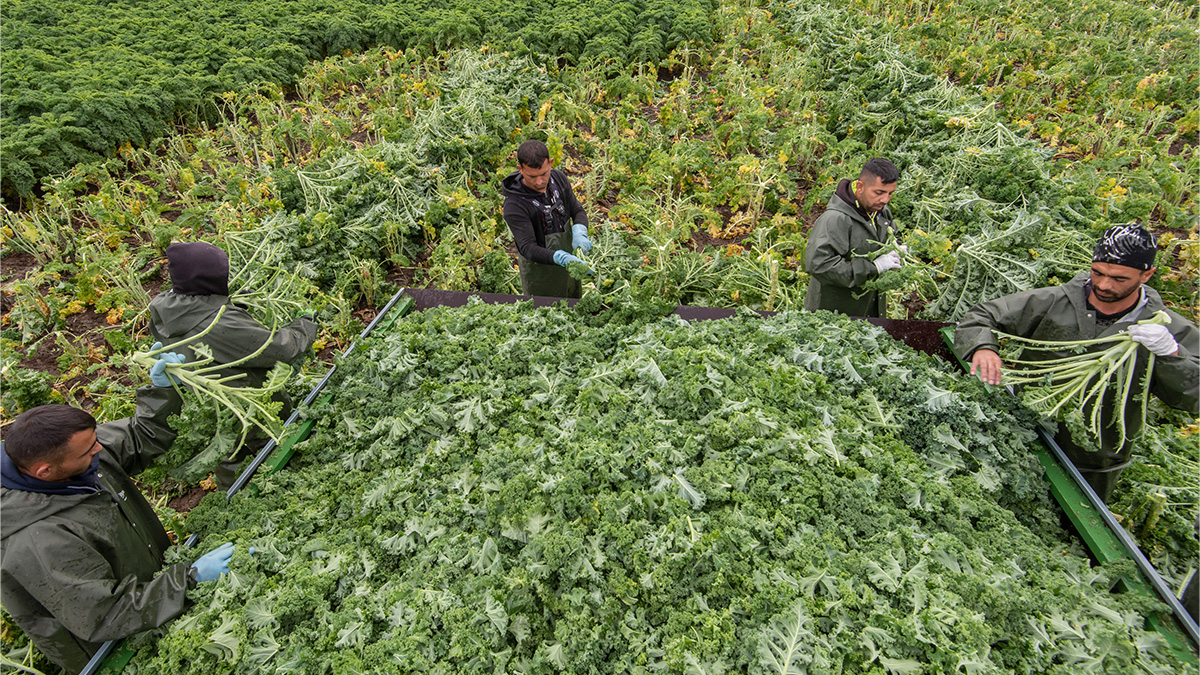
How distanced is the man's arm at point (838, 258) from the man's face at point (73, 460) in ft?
16.1

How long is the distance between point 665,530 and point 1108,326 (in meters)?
3.10

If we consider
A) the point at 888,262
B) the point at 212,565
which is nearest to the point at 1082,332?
the point at 888,262

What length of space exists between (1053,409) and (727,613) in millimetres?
2256

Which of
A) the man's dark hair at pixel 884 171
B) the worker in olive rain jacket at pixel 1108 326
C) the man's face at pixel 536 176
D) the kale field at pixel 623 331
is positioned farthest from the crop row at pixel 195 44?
the worker in olive rain jacket at pixel 1108 326

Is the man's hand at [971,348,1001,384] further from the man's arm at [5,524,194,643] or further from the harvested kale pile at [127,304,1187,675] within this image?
the man's arm at [5,524,194,643]

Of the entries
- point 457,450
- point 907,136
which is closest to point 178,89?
point 457,450

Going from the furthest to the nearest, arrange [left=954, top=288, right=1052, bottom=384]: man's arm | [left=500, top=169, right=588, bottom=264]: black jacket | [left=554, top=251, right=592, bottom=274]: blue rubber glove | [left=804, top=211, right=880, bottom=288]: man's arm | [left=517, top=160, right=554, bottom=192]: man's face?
[left=500, top=169, right=588, bottom=264]: black jacket → [left=554, top=251, right=592, bottom=274]: blue rubber glove → [left=517, top=160, right=554, bottom=192]: man's face → [left=804, top=211, right=880, bottom=288]: man's arm → [left=954, top=288, right=1052, bottom=384]: man's arm

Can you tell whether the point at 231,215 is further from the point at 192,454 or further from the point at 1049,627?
the point at 1049,627

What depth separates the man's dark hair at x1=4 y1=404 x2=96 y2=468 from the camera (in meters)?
2.46

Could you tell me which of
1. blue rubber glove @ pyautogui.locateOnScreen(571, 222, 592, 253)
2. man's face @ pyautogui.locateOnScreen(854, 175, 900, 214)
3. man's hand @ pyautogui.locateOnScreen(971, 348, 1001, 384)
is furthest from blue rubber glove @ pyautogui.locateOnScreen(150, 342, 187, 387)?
man's face @ pyautogui.locateOnScreen(854, 175, 900, 214)

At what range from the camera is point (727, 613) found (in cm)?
255

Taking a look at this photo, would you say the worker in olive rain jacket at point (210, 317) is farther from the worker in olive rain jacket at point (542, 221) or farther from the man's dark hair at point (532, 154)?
the man's dark hair at point (532, 154)

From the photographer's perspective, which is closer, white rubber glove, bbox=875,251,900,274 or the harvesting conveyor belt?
the harvesting conveyor belt

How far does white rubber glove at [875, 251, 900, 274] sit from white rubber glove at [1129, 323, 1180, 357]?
1671 mm
